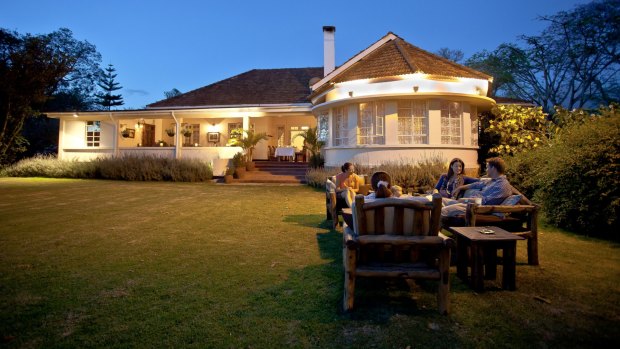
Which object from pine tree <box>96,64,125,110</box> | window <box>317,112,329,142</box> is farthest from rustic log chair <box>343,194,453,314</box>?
pine tree <box>96,64,125,110</box>

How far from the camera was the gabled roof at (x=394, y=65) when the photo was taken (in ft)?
40.7

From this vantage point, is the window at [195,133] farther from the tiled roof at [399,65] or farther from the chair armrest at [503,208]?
the chair armrest at [503,208]

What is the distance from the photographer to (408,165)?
11727 mm

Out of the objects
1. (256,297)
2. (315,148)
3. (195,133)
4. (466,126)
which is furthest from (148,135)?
(256,297)

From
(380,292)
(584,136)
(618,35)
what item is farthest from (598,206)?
(618,35)

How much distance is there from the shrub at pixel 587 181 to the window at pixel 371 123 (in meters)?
6.52

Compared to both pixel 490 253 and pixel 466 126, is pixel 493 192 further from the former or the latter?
pixel 466 126

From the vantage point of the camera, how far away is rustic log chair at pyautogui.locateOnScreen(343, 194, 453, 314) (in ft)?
9.30

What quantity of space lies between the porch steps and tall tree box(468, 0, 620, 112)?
25598 millimetres

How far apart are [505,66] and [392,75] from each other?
85.2ft

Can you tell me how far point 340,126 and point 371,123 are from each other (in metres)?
1.60

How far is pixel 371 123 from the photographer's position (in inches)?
514

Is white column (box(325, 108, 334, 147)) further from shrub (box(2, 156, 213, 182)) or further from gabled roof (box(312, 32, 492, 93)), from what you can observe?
shrub (box(2, 156, 213, 182))

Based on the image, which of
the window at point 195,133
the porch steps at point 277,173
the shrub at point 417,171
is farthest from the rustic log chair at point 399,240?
the window at point 195,133
